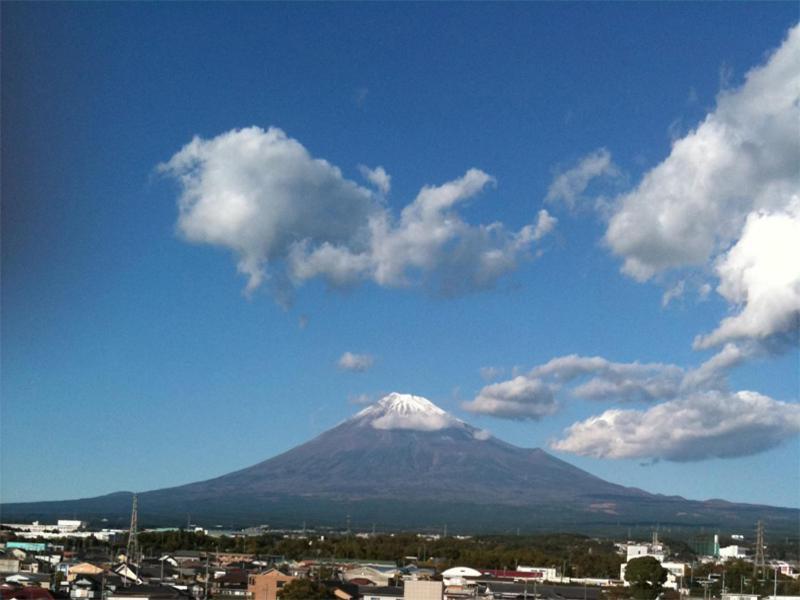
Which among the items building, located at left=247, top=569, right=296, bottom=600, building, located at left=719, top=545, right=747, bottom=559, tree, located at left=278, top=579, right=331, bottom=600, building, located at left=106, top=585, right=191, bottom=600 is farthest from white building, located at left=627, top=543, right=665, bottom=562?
building, located at left=106, top=585, right=191, bottom=600

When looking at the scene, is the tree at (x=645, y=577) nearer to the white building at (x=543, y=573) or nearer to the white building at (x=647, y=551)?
the white building at (x=543, y=573)

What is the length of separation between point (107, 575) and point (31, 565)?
1.69 m

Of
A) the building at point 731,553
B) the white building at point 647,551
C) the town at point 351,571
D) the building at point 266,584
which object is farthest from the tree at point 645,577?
the building at point 731,553

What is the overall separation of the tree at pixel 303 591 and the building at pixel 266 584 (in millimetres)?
1068

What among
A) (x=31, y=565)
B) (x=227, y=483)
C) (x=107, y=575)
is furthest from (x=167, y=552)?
(x=227, y=483)

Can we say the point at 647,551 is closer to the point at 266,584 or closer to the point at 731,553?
the point at 731,553

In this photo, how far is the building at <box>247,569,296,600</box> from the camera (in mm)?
11664

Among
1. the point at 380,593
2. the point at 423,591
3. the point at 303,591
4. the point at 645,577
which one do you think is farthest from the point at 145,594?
the point at 645,577

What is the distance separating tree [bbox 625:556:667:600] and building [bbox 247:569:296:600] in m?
3.97

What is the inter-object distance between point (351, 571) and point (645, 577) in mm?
3759

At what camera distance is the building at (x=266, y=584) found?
11664 mm

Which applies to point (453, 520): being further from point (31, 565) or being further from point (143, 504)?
point (31, 565)

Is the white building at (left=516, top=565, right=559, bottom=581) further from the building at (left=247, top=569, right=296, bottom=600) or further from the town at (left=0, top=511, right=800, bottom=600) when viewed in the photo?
the building at (left=247, top=569, right=296, bottom=600)

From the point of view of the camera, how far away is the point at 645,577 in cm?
1334
